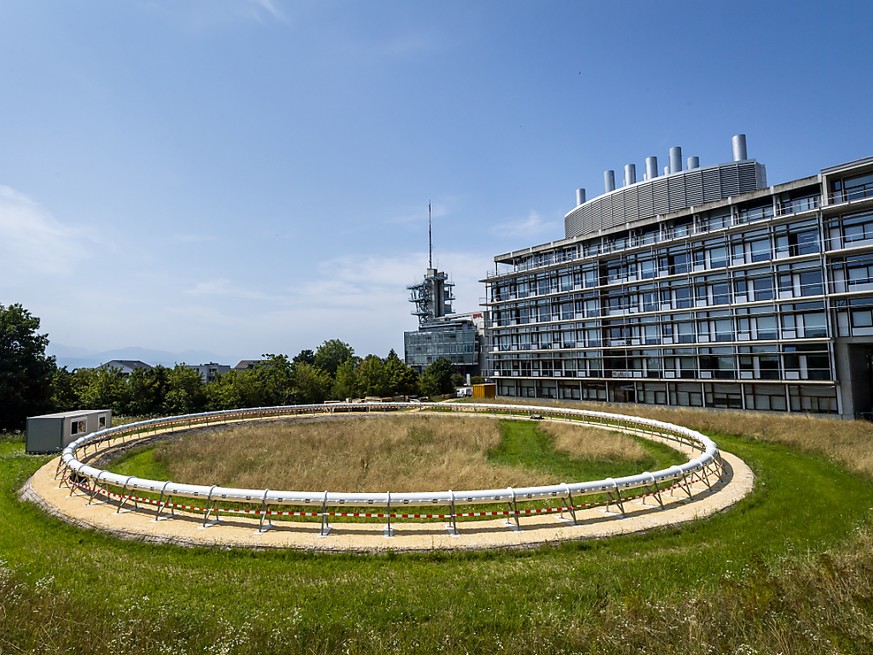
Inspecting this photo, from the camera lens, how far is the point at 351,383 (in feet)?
179

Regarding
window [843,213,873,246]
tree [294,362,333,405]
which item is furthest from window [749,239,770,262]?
tree [294,362,333,405]

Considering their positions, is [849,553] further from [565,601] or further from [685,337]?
[685,337]

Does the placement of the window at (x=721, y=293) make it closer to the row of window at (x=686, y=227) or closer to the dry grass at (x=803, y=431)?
the row of window at (x=686, y=227)

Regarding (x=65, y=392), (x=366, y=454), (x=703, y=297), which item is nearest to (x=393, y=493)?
(x=366, y=454)

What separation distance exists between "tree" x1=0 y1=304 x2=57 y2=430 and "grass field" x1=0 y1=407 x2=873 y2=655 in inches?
986

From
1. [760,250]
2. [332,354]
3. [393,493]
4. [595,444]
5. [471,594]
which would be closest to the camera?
[471,594]

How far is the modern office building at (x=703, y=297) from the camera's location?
104 ft

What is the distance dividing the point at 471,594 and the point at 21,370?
1498 inches

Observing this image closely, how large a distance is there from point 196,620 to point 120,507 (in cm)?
862

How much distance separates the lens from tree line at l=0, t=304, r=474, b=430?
3310cm

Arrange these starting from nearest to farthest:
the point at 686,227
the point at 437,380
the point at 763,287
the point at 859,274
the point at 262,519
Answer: the point at 262,519
the point at 859,274
the point at 763,287
the point at 686,227
the point at 437,380

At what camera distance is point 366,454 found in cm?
2312

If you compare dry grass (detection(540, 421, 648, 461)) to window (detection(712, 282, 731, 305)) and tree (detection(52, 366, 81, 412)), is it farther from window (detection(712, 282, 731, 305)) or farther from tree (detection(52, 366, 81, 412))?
tree (detection(52, 366, 81, 412))

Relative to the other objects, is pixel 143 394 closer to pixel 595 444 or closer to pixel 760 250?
pixel 595 444
